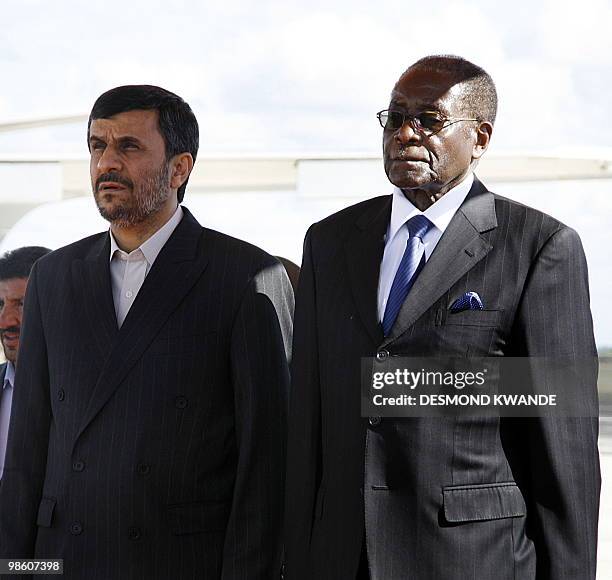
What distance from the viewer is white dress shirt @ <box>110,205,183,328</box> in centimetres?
222

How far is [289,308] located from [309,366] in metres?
0.30

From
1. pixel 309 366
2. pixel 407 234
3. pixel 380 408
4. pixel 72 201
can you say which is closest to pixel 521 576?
pixel 380 408

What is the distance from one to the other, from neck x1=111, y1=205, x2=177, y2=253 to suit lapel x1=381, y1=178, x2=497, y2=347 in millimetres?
666

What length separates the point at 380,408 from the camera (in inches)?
73.5

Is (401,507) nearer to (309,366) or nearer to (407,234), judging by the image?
(309,366)

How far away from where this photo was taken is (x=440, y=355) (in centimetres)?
184

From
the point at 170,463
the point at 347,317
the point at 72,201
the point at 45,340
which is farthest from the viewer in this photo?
the point at 72,201

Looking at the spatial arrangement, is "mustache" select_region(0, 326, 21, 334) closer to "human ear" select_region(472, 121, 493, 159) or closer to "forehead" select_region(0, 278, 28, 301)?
"forehead" select_region(0, 278, 28, 301)

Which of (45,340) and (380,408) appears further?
(45,340)

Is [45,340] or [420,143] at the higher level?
[420,143]

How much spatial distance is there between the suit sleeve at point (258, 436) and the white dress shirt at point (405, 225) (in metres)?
0.30

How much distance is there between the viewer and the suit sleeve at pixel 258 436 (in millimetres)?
2033

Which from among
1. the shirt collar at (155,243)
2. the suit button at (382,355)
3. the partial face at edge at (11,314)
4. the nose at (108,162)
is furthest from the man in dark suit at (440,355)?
the partial face at edge at (11,314)

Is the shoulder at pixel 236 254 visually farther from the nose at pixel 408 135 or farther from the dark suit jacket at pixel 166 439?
the nose at pixel 408 135
